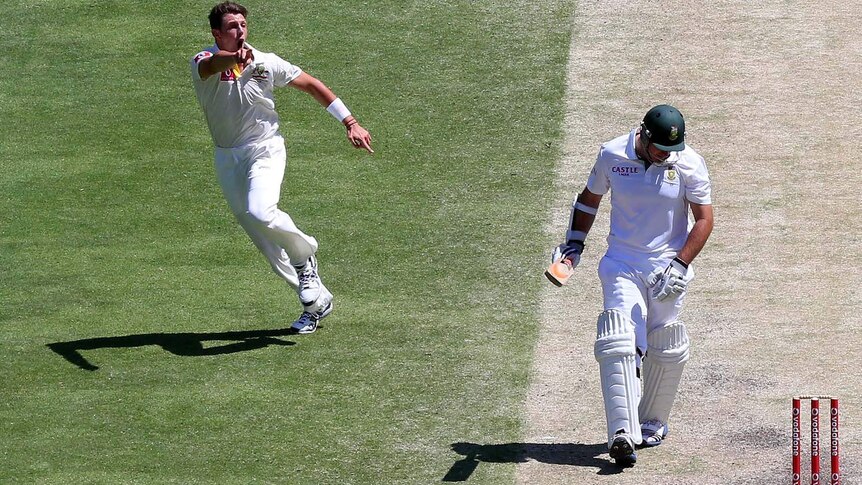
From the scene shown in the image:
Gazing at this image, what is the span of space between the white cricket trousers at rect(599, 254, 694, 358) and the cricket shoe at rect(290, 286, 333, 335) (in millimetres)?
2815

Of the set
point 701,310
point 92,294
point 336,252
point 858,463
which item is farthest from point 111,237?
point 858,463

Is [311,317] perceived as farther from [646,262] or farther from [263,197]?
[646,262]

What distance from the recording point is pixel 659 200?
29.1ft

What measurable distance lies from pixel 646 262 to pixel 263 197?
3093mm

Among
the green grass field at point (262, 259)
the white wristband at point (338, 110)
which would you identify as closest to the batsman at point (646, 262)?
the green grass field at point (262, 259)

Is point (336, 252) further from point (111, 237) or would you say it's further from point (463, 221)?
point (111, 237)

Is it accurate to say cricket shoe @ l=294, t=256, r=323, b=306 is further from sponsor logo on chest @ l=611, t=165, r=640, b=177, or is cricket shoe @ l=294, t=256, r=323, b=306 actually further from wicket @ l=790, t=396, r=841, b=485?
wicket @ l=790, t=396, r=841, b=485

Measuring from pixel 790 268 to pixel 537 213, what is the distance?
7.61ft

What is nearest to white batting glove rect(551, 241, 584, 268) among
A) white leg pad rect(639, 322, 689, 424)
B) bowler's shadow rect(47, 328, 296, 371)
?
white leg pad rect(639, 322, 689, 424)

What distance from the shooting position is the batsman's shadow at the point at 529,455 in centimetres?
896

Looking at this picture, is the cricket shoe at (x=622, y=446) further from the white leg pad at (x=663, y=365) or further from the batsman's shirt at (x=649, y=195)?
the batsman's shirt at (x=649, y=195)

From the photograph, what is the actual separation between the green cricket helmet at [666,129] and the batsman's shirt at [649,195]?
0.17 meters

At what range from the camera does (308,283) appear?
437 inches

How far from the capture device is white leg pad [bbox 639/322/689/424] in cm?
897
